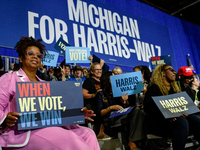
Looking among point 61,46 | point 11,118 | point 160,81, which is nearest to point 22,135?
point 11,118

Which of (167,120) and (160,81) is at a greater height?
(160,81)

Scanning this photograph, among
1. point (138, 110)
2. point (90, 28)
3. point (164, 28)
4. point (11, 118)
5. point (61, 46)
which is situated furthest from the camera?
point (164, 28)

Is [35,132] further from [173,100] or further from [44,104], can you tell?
[173,100]

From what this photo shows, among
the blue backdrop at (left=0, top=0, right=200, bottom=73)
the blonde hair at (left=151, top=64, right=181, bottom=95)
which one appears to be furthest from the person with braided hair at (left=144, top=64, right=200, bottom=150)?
the blue backdrop at (left=0, top=0, right=200, bottom=73)

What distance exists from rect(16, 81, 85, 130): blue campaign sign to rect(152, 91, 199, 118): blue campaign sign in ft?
3.16

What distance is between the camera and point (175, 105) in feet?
6.20

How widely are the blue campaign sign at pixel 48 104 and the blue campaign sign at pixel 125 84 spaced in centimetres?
109

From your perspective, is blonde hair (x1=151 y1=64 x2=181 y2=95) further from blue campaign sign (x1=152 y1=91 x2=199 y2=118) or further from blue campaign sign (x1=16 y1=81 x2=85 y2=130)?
blue campaign sign (x1=16 y1=81 x2=85 y2=130)

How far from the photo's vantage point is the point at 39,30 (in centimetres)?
431

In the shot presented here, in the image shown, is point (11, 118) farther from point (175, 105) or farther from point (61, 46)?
point (61, 46)

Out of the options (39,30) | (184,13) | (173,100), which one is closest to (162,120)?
(173,100)

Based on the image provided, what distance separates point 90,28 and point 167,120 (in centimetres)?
408

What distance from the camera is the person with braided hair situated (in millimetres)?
1855

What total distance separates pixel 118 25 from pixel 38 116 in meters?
5.70
